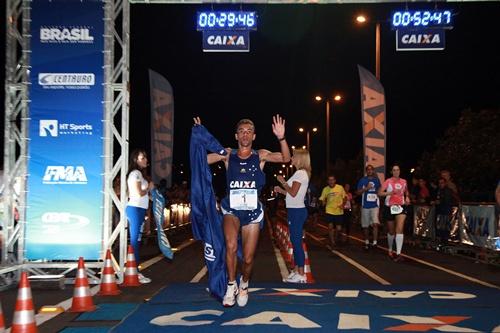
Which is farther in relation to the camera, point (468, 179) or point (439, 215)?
point (468, 179)

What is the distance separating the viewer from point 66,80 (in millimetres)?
9898

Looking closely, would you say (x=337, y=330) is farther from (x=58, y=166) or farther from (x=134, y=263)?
(x=58, y=166)

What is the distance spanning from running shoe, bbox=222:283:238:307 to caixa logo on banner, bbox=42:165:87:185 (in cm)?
354

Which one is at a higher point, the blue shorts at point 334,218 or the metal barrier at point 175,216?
the blue shorts at point 334,218

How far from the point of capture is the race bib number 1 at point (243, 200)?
7.46 meters

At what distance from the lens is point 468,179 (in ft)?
97.3

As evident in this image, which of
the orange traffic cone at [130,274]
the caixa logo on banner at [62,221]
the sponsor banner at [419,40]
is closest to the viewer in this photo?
the orange traffic cone at [130,274]

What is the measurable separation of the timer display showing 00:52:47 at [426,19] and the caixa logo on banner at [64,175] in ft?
36.8

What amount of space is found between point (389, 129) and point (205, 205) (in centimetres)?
6317

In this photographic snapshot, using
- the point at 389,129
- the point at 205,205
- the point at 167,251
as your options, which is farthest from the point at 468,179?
the point at 389,129

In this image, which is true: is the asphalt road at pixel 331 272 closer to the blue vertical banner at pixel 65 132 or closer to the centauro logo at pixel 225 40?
the blue vertical banner at pixel 65 132

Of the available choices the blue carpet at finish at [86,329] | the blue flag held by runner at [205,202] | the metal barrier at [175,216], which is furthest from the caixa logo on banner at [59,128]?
the metal barrier at [175,216]

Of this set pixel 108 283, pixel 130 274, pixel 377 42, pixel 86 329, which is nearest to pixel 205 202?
pixel 108 283

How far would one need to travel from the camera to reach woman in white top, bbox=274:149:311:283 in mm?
9734
